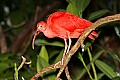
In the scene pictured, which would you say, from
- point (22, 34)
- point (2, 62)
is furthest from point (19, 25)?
point (2, 62)

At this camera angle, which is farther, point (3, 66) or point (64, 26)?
point (3, 66)

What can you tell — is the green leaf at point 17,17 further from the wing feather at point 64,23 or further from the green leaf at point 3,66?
the wing feather at point 64,23

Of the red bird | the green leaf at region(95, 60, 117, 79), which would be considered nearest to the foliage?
the green leaf at region(95, 60, 117, 79)

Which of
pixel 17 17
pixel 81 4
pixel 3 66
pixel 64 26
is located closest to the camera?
pixel 64 26

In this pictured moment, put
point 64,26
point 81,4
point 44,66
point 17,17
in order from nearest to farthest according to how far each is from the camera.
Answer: point 64,26 < point 81,4 < point 44,66 < point 17,17

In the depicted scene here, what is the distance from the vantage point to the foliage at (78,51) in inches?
44.3

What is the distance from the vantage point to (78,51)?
1.11m

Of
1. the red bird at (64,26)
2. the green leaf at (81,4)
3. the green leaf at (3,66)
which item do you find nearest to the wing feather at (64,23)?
the red bird at (64,26)

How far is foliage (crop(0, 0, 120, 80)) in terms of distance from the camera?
112cm

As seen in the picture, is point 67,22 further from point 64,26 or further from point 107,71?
point 107,71

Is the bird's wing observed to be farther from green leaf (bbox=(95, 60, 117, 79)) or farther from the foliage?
green leaf (bbox=(95, 60, 117, 79))

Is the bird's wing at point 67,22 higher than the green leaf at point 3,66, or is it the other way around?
the bird's wing at point 67,22

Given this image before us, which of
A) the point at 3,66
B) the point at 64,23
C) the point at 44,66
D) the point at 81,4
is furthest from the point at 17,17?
the point at 64,23

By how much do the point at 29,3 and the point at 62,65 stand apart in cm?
162
